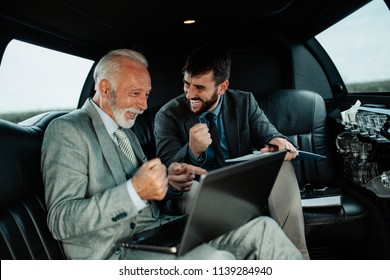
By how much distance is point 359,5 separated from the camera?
2227 millimetres

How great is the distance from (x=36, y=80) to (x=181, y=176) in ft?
3.56

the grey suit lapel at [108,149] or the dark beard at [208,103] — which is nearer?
the grey suit lapel at [108,149]

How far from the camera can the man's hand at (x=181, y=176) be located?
1.76 meters

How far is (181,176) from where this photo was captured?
177cm

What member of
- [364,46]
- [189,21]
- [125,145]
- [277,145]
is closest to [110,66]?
[125,145]

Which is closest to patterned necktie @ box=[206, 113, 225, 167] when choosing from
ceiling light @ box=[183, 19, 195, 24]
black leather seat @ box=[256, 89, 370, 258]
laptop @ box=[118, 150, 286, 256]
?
black leather seat @ box=[256, 89, 370, 258]

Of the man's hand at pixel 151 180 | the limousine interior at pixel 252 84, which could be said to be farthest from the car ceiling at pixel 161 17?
the man's hand at pixel 151 180

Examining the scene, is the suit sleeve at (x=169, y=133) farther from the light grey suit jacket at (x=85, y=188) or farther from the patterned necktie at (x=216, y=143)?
the light grey suit jacket at (x=85, y=188)

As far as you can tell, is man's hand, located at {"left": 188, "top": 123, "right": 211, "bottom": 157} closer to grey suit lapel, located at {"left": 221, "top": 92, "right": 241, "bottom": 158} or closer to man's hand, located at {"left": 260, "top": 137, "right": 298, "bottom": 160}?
man's hand, located at {"left": 260, "top": 137, "right": 298, "bottom": 160}

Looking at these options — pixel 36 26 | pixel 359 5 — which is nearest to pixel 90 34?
pixel 36 26

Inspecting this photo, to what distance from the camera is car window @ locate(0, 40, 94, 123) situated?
78.4 inches

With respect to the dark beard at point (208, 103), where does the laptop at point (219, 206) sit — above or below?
below

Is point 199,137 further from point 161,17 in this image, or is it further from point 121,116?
point 161,17
